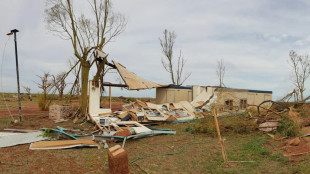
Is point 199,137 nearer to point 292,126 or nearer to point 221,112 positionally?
point 292,126

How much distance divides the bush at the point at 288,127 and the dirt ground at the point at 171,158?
0.65 m

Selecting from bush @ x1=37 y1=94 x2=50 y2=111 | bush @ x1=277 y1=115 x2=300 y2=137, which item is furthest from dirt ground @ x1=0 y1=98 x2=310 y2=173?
bush @ x1=37 y1=94 x2=50 y2=111

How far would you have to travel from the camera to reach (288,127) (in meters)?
8.35

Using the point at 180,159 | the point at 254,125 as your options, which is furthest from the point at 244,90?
the point at 180,159

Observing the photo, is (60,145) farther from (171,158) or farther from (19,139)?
(171,158)

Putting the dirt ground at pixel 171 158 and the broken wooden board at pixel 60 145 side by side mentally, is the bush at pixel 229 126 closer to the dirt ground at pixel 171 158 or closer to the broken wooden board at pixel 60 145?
the dirt ground at pixel 171 158

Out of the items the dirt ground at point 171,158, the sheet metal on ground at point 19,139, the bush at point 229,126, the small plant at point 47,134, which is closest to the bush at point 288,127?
the dirt ground at point 171,158

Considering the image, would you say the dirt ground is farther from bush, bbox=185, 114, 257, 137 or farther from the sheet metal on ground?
bush, bbox=185, 114, 257, 137

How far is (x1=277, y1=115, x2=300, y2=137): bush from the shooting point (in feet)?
26.2

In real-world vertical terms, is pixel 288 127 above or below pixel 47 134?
above

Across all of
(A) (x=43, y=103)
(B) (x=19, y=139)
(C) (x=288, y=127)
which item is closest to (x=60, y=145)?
(B) (x=19, y=139)

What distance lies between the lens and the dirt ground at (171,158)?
5.25m

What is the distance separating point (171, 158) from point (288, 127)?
4.87 meters

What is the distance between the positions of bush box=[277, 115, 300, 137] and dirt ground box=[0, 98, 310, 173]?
655 mm
